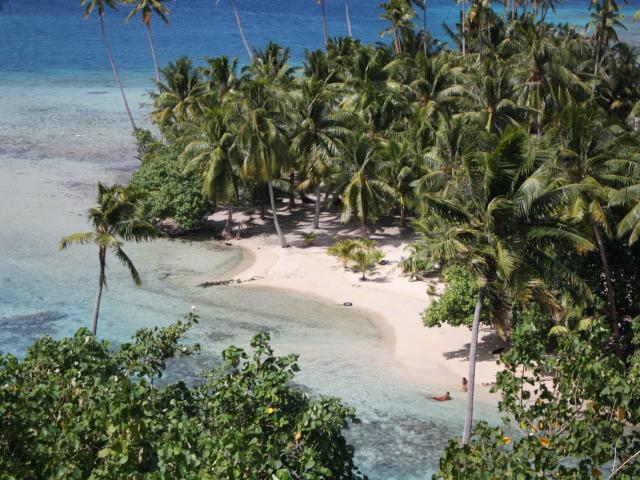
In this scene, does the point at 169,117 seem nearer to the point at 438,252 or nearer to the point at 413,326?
the point at 413,326

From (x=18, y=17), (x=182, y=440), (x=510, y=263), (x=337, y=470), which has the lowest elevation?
(x=337, y=470)

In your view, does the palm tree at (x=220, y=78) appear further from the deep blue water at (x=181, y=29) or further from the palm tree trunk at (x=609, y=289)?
the deep blue water at (x=181, y=29)

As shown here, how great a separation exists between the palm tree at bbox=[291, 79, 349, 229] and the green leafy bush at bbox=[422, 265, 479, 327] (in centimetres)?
1575

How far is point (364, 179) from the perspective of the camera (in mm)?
44531

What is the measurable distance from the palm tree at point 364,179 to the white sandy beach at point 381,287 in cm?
260

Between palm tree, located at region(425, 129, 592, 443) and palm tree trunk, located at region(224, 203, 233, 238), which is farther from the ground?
palm tree, located at region(425, 129, 592, 443)

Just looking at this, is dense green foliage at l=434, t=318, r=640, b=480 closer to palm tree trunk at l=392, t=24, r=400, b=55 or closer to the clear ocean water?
the clear ocean water

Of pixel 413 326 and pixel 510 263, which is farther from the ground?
pixel 510 263

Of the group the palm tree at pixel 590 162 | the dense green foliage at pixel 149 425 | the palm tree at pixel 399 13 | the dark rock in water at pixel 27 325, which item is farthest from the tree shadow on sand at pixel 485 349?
the palm tree at pixel 399 13

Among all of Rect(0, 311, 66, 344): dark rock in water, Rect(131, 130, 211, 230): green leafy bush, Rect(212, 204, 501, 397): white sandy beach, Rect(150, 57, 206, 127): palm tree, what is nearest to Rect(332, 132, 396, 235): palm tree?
Rect(212, 204, 501, 397): white sandy beach

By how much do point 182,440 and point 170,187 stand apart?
115ft

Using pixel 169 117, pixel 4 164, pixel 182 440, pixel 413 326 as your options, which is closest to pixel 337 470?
pixel 182 440

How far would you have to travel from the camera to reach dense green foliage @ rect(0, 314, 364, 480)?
13.9 metres

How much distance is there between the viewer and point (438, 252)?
22422 millimetres
